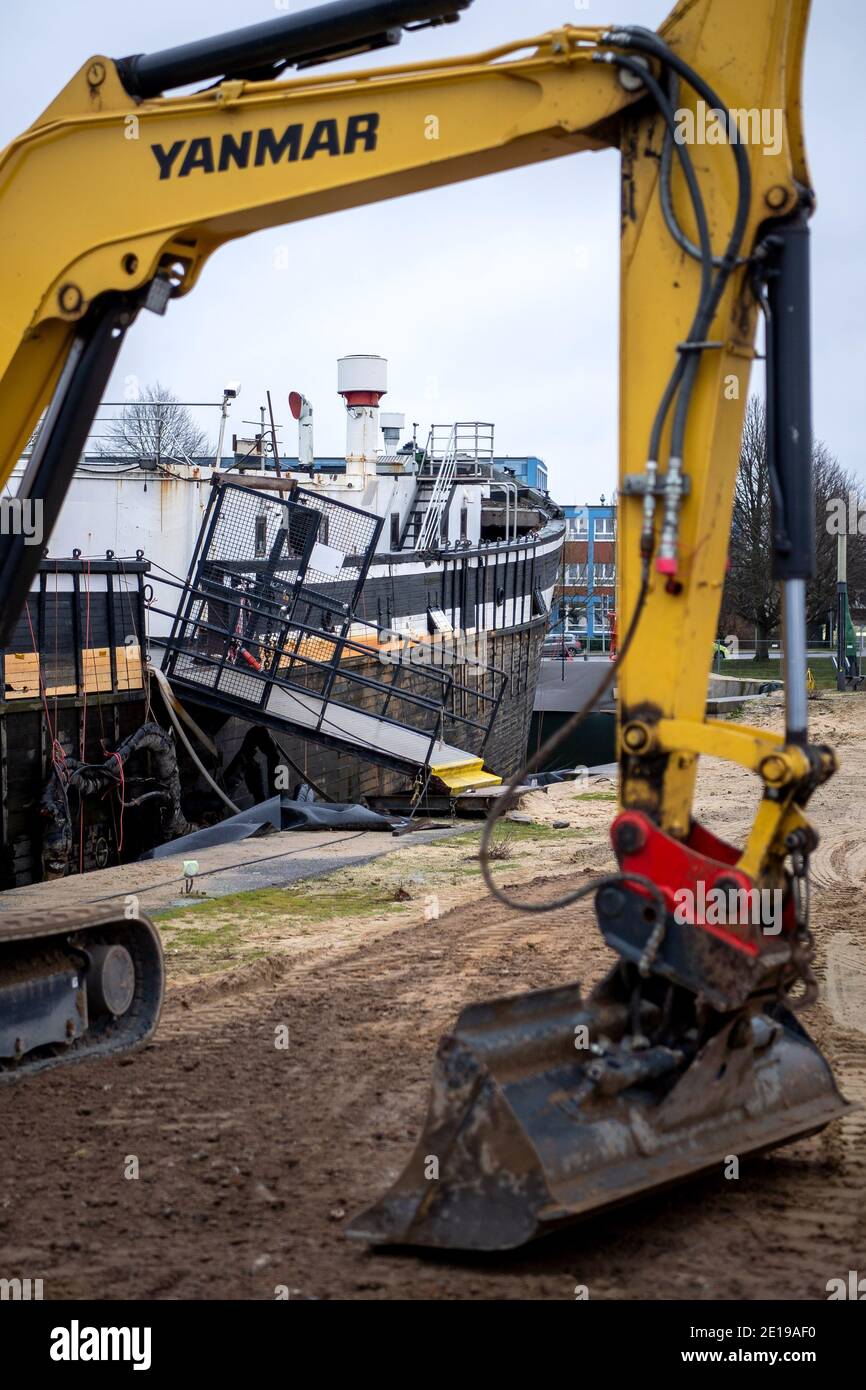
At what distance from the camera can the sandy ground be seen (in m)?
4.59

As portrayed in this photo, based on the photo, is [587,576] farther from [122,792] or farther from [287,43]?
[287,43]

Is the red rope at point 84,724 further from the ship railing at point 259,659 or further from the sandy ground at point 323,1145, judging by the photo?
the sandy ground at point 323,1145

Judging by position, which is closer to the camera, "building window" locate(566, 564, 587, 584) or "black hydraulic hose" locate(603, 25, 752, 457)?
"black hydraulic hose" locate(603, 25, 752, 457)

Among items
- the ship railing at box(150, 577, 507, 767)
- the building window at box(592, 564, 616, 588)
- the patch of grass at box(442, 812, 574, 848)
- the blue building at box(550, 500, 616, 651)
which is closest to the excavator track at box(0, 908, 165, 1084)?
the patch of grass at box(442, 812, 574, 848)

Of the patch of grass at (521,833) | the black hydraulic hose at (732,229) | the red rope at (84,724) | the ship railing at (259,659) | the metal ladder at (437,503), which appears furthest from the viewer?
the metal ladder at (437,503)

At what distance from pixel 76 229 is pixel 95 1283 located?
12.9 ft

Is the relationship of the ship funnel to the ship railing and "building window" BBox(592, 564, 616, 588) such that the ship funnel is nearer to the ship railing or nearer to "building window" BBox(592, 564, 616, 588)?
the ship railing

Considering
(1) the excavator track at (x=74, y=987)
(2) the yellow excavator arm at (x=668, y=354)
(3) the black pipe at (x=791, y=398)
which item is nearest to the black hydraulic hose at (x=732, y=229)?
(2) the yellow excavator arm at (x=668, y=354)

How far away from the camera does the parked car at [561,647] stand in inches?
1999

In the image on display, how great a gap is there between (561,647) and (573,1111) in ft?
151

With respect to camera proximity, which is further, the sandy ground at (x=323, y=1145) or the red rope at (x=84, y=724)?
the red rope at (x=84, y=724)

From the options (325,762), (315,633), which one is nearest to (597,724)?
(325,762)

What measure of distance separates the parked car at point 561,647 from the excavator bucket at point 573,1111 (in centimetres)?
4312

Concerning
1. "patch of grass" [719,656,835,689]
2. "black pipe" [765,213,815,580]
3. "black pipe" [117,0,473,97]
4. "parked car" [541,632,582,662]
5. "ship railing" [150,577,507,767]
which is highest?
"black pipe" [117,0,473,97]
